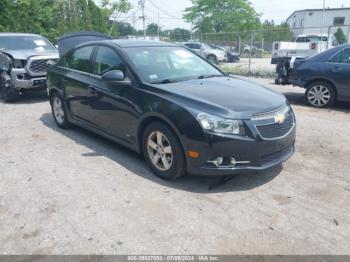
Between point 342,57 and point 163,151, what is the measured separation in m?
5.91

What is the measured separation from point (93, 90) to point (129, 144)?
1.11 meters

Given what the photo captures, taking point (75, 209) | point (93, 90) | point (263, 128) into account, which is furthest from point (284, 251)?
point (93, 90)

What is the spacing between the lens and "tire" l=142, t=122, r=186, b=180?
3.97 m

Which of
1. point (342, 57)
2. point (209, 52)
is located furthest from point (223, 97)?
point (209, 52)

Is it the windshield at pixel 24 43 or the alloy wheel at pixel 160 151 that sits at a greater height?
the windshield at pixel 24 43

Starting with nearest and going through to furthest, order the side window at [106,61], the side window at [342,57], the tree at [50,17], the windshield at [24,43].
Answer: the side window at [106,61], the side window at [342,57], the windshield at [24,43], the tree at [50,17]

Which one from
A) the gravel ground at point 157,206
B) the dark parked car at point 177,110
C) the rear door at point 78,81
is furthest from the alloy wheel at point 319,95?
the rear door at point 78,81

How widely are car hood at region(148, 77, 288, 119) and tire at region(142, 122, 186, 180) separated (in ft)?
1.36

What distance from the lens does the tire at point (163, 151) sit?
3.97m

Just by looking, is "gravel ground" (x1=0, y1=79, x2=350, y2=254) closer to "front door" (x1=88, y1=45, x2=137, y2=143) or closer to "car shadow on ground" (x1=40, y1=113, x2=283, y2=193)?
"car shadow on ground" (x1=40, y1=113, x2=283, y2=193)

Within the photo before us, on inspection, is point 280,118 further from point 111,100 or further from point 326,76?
point 326,76

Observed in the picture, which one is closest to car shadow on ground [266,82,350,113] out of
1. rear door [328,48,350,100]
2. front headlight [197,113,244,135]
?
rear door [328,48,350,100]

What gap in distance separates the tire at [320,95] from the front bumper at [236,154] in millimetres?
4872

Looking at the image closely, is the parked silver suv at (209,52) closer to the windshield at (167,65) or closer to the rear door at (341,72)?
the rear door at (341,72)
